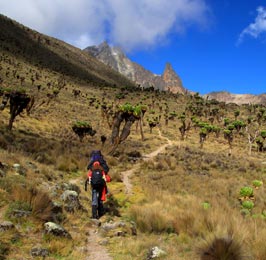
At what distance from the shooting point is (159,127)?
64000mm

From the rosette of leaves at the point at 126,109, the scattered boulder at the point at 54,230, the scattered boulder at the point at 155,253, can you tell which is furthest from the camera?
the rosette of leaves at the point at 126,109

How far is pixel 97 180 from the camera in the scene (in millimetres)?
9258

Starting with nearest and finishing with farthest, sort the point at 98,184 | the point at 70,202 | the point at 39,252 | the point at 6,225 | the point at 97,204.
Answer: the point at 39,252, the point at 6,225, the point at 70,202, the point at 97,204, the point at 98,184

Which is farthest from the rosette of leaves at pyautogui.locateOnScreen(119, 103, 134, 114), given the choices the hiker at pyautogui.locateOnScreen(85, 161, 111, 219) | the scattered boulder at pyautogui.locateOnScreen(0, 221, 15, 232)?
the scattered boulder at pyautogui.locateOnScreen(0, 221, 15, 232)

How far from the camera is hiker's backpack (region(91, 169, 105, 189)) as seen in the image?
9.24m

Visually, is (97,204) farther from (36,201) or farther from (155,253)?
(155,253)

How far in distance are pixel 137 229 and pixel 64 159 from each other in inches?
370

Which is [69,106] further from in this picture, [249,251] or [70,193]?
[249,251]

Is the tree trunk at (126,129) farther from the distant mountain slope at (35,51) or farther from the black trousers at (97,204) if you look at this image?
the distant mountain slope at (35,51)

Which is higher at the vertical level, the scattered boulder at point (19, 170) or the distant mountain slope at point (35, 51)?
the distant mountain slope at point (35, 51)

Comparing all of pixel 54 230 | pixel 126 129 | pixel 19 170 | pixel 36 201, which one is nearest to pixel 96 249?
pixel 54 230

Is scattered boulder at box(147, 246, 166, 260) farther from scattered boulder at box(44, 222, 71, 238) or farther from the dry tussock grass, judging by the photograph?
the dry tussock grass

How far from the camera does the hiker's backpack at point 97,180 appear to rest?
9242mm

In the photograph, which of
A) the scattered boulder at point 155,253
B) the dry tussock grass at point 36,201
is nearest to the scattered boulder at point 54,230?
the dry tussock grass at point 36,201
